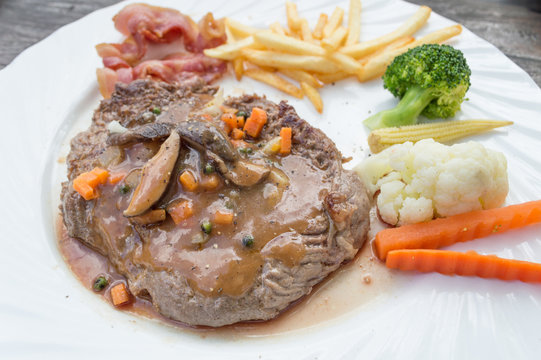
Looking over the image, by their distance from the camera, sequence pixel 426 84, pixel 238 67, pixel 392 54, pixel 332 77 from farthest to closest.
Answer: pixel 238 67, pixel 332 77, pixel 392 54, pixel 426 84

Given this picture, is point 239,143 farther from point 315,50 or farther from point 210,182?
point 315,50

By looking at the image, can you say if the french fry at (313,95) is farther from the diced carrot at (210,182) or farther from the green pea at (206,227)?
the green pea at (206,227)

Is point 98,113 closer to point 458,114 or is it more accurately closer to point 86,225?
point 86,225

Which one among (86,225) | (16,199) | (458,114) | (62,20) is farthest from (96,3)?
(458,114)

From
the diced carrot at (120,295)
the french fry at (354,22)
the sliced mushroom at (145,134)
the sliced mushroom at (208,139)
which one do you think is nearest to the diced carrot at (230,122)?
the sliced mushroom at (208,139)

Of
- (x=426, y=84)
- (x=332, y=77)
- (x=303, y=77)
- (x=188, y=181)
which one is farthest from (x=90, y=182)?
(x=426, y=84)

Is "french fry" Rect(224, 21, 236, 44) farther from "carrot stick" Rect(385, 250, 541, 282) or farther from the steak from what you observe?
"carrot stick" Rect(385, 250, 541, 282)
